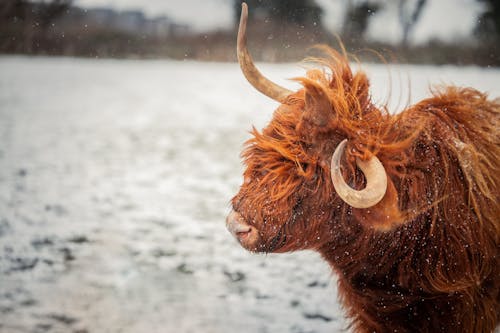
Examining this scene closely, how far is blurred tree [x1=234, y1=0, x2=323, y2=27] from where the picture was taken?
8.55 meters

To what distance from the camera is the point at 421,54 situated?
32.7 ft

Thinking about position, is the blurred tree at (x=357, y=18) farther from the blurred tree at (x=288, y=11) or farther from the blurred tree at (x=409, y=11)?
the blurred tree at (x=288, y=11)

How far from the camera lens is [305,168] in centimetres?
223

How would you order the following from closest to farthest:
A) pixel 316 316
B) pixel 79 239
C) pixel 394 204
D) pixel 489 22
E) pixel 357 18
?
pixel 394 204, pixel 316 316, pixel 79 239, pixel 357 18, pixel 489 22

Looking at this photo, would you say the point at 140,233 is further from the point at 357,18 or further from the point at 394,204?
the point at 357,18

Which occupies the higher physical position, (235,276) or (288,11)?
(288,11)

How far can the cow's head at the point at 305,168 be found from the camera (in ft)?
7.02

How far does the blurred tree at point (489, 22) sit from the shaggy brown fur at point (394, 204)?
7.38 metres

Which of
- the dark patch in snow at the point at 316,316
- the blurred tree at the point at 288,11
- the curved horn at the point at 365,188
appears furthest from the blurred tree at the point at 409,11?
the curved horn at the point at 365,188

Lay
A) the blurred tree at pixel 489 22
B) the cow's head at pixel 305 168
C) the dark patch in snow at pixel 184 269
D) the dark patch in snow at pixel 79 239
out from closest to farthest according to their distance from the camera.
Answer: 1. the cow's head at pixel 305 168
2. the dark patch in snow at pixel 184 269
3. the dark patch in snow at pixel 79 239
4. the blurred tree at pixel 489 22

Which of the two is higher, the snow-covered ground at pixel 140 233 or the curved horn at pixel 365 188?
the curved horn at pixel 365 188

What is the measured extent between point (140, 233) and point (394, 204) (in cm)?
368

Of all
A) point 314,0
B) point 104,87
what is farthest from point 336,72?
point 104,87

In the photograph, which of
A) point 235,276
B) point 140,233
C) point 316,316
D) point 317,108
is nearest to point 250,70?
point 317,108
